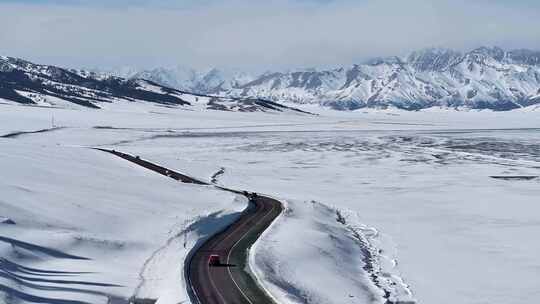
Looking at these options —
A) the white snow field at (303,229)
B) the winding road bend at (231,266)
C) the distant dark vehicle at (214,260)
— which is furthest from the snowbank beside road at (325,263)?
the distant dark vehicle at (214,260)

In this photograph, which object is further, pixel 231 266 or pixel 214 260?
pixel 231 266

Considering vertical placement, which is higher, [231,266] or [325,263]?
[325,263]

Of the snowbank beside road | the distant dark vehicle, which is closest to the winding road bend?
the distant dark vehicle

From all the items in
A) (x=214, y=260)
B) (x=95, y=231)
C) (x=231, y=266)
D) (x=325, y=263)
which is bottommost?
(x=231, y=266)

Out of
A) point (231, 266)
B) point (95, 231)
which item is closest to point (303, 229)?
point (231, 266)

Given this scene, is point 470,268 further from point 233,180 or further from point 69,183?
point 233,180

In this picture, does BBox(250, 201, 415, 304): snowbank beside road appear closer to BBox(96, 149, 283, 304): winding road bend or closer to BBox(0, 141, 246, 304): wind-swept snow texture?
BBox(96, 149, 283, 304): winding road bend

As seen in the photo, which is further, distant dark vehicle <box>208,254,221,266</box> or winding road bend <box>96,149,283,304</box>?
distant dark vehicle <box>208,254,221,266</box>

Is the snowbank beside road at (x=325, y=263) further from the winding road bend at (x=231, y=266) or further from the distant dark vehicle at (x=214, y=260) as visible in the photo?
the distant dark vehicle at (x=214, y=260)

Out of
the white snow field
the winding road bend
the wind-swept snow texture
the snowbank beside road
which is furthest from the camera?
the white snow field

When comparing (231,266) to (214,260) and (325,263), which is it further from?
(325,263)
